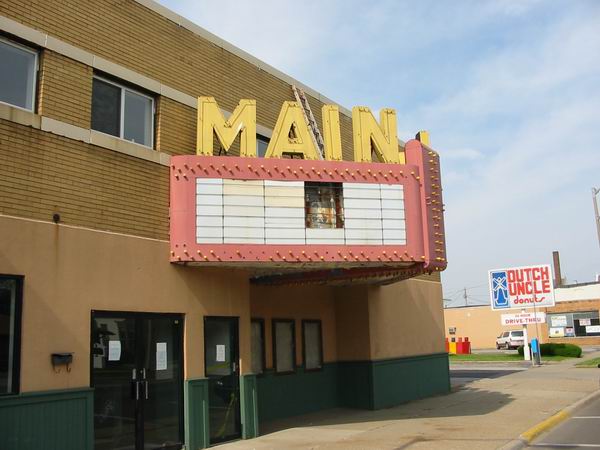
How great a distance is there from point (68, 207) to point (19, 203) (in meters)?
0.81

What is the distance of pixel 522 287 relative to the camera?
3631cm

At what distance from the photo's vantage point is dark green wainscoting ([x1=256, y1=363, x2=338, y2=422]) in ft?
48.4

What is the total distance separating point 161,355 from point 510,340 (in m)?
48.7

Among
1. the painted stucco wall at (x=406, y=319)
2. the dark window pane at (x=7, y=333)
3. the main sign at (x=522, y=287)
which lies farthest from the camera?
the main sign at (x=522, y=287)

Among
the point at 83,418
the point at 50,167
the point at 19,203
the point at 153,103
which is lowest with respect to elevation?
the point at 83,418

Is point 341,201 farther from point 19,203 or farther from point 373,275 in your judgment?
point 19,203

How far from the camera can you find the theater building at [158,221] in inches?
361

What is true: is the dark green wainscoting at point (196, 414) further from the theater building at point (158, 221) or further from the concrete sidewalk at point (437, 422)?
the concrete sidewalk at point (437, 422)

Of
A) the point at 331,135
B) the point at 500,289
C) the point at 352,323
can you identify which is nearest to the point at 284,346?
the point at 352,323

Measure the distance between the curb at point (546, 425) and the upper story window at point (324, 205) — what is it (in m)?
4.70

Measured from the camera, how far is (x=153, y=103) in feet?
38.7

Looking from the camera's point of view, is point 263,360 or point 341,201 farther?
point 263,360

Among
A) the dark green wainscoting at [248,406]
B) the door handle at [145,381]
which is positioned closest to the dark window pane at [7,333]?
the door handle at [145,381]

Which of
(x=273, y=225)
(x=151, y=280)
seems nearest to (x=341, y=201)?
(x=273, y=225)
